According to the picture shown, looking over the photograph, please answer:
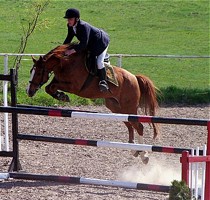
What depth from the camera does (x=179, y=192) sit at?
5062 mm

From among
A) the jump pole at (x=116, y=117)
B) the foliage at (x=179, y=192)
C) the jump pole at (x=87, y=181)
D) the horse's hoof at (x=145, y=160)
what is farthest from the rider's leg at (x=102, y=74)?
the foliage at (x=179, y=192)

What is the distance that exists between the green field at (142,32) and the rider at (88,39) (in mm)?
6907

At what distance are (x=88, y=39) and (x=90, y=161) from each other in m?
1.57

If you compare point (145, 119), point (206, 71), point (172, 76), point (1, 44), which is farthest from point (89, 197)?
point (1, 44)

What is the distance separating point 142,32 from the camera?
91.7 ft

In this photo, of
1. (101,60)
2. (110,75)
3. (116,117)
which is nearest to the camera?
(116,117)

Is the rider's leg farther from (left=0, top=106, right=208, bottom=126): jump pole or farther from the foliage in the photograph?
the foliage

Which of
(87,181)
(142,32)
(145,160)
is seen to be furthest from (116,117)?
(142,32)

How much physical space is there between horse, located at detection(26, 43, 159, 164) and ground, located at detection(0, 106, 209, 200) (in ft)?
1.13

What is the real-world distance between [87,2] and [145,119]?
24.9 m

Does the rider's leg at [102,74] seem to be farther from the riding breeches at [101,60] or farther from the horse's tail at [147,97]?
the horse's tail at [147,97]

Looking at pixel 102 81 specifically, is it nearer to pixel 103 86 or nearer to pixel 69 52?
pixel 103 86

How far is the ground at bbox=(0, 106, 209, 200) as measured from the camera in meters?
7.30

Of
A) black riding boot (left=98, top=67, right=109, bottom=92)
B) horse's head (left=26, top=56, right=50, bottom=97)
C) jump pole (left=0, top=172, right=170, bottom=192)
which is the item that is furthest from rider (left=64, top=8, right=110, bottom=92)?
jump pole (left=0, top=172, right=170, bottom=192)
